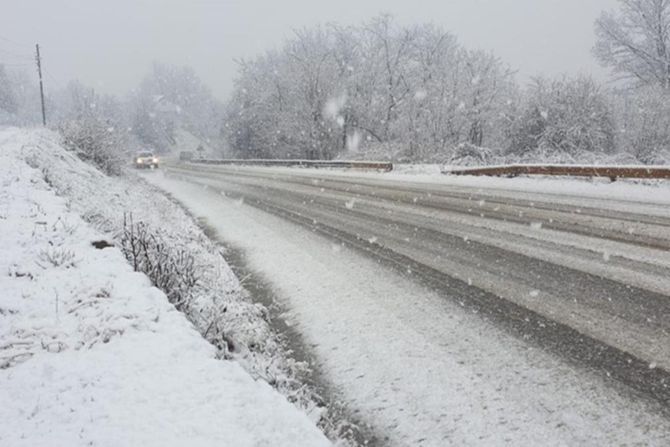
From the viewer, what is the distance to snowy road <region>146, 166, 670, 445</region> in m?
3.12

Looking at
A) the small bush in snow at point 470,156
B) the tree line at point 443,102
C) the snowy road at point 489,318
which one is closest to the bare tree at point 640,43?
the tree line at point 443,102

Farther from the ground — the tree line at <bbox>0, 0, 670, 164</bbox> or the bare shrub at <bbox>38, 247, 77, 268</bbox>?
the tree line at <bbox>0, 0, 670, 164</bbox>

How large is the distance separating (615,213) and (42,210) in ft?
33.5

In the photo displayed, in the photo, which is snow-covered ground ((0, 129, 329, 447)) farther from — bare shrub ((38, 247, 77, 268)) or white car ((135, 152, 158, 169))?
white car ((135, 152, 158, 169))

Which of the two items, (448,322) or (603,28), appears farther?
(603,28)

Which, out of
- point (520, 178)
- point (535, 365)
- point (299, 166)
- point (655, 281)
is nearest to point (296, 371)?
point (535, 365)

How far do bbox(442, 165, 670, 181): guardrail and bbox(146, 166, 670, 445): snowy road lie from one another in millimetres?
5806

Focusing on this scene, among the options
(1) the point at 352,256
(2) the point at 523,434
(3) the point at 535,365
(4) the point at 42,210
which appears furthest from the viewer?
(1) the point at 352,256

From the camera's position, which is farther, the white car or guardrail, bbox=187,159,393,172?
the white car

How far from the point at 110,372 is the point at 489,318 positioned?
3.30m

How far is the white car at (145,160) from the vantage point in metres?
41.5

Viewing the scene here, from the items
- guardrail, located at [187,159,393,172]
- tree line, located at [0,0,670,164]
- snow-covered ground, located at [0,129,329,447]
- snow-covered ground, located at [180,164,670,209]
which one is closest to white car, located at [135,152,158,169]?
tree line, located at [0,0,670,164]

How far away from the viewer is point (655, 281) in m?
5.41

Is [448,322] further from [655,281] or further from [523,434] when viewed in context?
[655,281]
